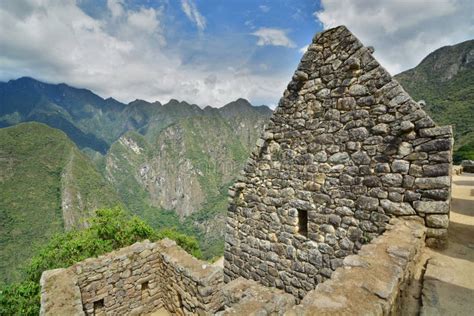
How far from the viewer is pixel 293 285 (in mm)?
4250

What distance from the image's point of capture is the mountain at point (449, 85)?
35.3m

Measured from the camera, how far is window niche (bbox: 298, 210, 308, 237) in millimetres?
4238

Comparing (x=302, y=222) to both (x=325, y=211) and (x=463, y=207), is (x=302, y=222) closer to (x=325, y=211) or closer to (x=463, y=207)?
(x=325, y=211)

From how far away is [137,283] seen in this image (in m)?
6.15

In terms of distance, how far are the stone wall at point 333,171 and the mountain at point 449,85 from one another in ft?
110

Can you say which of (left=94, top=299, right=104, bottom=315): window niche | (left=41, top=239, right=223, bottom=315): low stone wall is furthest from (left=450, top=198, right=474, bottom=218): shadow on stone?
(left=94, top=299, right=104, bottom=315): window niche

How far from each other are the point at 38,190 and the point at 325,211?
107295 mm

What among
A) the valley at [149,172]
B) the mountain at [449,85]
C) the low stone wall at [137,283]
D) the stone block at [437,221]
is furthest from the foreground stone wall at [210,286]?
the mountain at [449,85]

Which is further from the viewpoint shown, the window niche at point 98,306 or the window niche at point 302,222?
the window niche at point 98,306

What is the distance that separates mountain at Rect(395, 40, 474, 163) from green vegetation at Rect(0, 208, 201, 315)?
112 feet

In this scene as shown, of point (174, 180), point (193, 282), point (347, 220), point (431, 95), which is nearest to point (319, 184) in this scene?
point (347, 220)

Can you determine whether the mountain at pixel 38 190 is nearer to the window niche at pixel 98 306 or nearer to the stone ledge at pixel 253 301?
the window niche at pixel 98 306

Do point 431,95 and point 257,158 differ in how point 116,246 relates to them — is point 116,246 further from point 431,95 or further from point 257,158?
point 431,95

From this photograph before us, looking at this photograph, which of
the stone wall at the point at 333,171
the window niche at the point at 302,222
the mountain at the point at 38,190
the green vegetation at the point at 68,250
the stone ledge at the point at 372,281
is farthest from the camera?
the mountain at the point at 38,190
